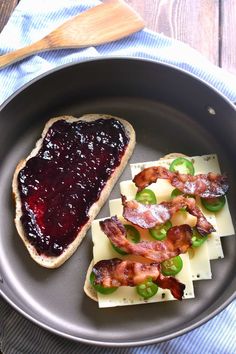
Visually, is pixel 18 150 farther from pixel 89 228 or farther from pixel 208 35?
pixel 208 35

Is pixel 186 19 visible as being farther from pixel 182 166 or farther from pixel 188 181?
pixel 188 181

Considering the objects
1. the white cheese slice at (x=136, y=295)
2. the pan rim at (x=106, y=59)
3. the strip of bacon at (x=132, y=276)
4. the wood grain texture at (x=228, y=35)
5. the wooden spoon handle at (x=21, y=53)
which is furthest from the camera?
the wood grain texture at (x=228, y=35)

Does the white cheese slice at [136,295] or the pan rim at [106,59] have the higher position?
the pan rim at [106,59]

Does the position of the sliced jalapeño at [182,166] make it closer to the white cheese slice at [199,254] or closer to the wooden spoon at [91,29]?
the white cheese slice at [199,254]

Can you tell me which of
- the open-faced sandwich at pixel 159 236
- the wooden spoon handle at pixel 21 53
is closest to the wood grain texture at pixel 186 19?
the wooden spoon handle at pixel 21 53

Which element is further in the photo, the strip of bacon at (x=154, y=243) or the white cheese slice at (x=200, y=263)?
Answer: the white cheese slice at (x=200, y=263)

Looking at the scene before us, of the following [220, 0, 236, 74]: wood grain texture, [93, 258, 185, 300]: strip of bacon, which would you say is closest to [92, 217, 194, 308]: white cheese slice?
[93, 258, 185, 300]: strip of bacon

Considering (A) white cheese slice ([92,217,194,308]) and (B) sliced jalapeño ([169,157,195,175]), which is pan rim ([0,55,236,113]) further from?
(A) white cheese slice ([92,217,194,308])
